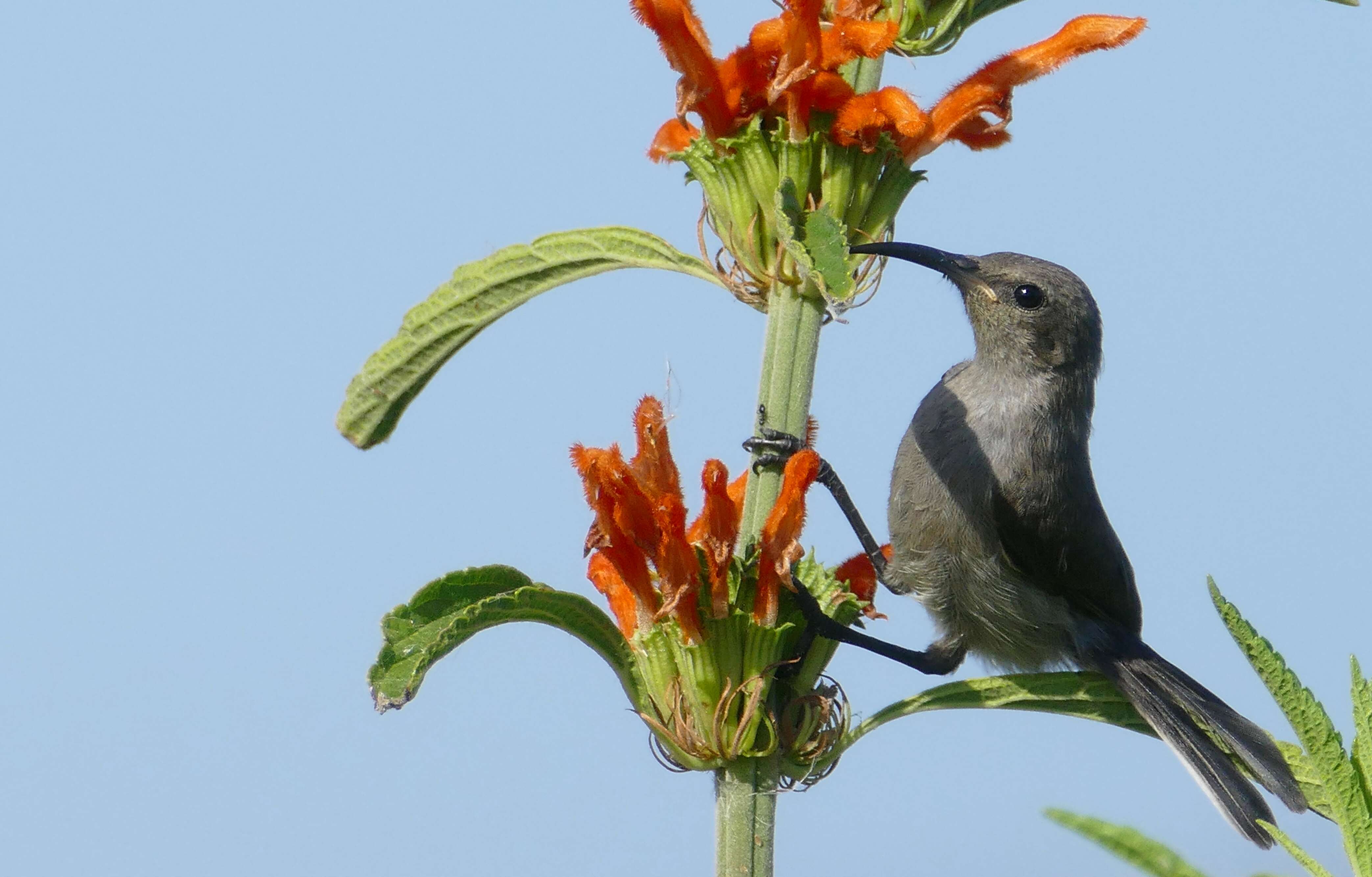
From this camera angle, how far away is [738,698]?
3.19 m

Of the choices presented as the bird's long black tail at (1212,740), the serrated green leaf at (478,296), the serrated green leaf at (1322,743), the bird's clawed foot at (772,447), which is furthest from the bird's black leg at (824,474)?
the serrated green leaf at (1322,743)

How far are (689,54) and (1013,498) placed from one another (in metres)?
2.57

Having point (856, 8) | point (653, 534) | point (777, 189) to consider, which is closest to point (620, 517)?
point (653, 534)

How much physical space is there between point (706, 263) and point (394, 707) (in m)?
1.40

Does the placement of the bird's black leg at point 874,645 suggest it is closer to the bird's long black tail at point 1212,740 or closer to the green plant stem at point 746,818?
the green plant stem at point 746,818

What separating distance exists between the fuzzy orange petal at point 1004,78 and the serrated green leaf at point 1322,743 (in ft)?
5.52

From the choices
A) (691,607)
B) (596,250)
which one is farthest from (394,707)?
(596,250)

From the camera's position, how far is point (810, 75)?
3219 mm

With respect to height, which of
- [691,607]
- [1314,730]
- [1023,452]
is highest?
[1023,452]

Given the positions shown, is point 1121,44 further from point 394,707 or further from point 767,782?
point 394,707

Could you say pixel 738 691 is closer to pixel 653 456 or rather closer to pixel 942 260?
pixel 653 456

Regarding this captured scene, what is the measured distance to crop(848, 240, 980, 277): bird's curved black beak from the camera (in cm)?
343

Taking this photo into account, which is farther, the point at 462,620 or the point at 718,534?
the point at 718,534

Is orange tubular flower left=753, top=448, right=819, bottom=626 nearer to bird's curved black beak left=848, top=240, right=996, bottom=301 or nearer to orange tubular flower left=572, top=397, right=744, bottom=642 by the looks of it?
orange tubular flower left=572, top=397, right=744, bottom=642
